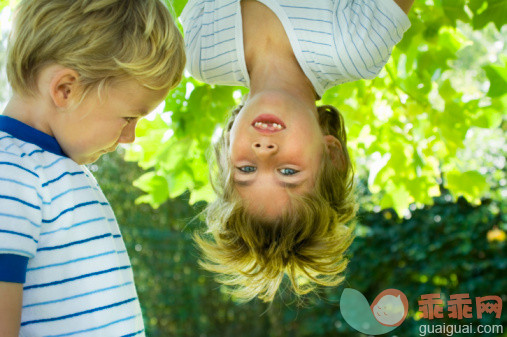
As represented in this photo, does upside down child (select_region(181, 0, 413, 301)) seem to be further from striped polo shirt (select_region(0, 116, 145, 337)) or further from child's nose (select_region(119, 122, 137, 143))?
striped polo shirt (select_region(0, 116, 145, 337))

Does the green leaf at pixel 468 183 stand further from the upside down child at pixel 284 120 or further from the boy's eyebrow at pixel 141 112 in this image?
the boy's eyebrow at pixel 141 112

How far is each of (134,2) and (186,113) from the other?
4.51 feet

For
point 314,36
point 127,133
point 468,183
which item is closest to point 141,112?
point 127,133

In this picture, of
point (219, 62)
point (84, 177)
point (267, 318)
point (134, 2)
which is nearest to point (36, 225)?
point (84, 177)

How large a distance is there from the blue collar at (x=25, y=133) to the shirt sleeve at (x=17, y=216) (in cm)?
10

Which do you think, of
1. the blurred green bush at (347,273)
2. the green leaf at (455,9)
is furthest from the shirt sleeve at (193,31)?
the blurred green bush at (347,273)

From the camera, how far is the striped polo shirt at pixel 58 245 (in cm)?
128

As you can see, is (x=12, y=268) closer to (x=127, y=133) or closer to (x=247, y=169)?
(x=127, y=133)

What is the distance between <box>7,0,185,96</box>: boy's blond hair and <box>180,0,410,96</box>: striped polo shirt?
20.6 inches

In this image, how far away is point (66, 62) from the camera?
1.45 m

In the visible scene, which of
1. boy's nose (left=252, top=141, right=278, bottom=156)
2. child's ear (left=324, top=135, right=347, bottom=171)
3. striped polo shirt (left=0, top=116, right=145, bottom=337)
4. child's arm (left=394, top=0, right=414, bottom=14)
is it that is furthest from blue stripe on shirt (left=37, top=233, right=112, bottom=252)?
child's arm (left=394, top=0, right=414, bottom=14)

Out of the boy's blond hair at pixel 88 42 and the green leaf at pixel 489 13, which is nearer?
the boy's blond hair at pixel 88 42

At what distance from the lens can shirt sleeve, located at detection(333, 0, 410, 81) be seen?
1.82 meters

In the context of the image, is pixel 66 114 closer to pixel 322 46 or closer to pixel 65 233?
pixel 65 233
